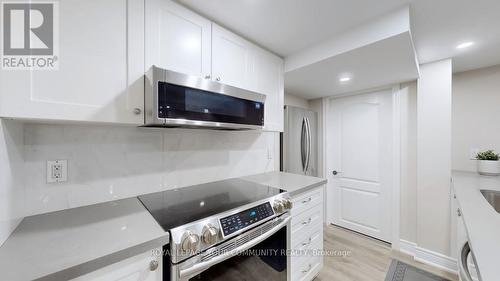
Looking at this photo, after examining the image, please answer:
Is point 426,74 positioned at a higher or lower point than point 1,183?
higher

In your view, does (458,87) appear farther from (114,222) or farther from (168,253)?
(114,222)

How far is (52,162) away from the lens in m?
1.00

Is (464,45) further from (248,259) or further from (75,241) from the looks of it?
(75,241)

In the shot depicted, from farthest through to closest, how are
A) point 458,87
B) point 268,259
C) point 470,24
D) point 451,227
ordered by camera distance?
point 458,87 → point 451,227 → point 470,24 → point 268,259

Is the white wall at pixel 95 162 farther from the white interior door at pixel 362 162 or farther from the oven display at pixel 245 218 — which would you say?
the white interior door at pixel 362 162

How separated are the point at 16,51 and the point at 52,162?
0.55 metres

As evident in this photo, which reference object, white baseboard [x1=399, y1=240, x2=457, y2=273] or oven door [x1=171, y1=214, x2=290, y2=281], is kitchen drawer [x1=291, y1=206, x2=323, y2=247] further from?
white baseboard [x1=399, y1=240, x2=457, y2=273]

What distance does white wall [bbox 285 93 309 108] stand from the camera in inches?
113

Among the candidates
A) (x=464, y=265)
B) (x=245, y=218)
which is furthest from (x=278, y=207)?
(x=464, y=265)

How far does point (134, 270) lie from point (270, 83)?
171 centimetres

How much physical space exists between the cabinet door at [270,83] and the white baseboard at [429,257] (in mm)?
2092

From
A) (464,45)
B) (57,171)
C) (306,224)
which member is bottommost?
(306,224)

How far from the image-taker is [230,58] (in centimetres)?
152

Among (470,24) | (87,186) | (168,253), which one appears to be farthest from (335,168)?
(87,186)
